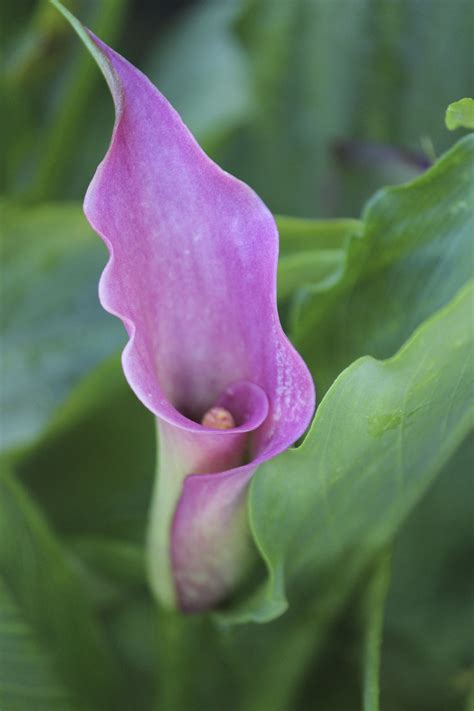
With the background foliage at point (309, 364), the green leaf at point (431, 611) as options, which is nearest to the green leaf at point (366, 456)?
the background foliage at point (309, 364)

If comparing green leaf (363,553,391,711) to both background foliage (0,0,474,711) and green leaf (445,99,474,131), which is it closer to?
background foliage (0,0,474,711)

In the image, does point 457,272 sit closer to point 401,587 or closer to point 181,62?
point 401,587

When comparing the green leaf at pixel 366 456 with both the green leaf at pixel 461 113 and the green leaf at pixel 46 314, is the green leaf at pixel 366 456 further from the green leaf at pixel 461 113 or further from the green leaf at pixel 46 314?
the green leaf at pixel 46 314

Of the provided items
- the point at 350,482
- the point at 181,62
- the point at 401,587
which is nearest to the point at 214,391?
the point at 350,482

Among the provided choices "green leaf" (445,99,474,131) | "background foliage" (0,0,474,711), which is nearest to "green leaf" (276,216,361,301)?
"background foliage" (0,0,474,711)

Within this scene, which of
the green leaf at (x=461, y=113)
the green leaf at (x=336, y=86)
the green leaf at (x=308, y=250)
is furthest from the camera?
the green leaf at (x=336, y=86)

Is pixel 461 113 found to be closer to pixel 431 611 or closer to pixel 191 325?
pixel 191 325
